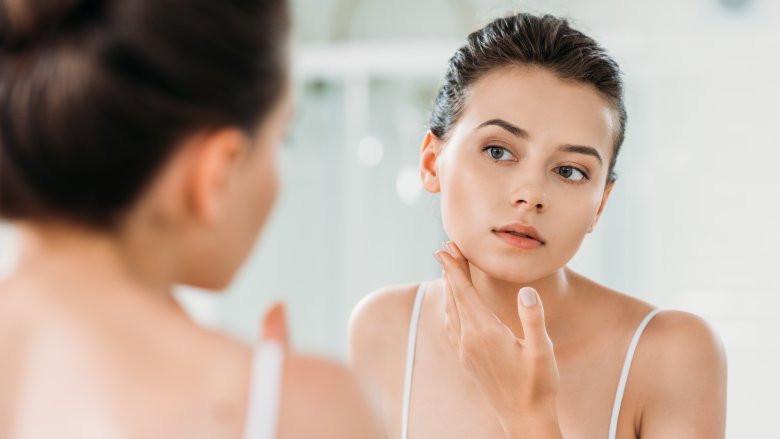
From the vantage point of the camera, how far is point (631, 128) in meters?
2.91

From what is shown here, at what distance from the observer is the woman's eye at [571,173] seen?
0.95 m

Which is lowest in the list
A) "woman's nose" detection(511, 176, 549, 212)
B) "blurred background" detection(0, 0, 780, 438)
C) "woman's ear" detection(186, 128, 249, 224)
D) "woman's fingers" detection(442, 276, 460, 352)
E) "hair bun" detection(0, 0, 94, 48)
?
"woman's ear" detection(186, 128, 249, 224)

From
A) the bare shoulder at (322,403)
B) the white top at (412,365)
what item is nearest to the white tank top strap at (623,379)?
the white top at (412,365)

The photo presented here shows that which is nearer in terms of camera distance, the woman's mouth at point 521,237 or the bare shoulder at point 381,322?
the woman's mouth at point 521,237

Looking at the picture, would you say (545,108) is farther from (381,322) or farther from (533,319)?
(381,322)

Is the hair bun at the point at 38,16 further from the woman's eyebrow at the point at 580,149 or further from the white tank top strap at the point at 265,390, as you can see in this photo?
the woman's eyebrow at the point at 580,149

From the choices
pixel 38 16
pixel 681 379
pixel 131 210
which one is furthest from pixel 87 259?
pixel 681 379

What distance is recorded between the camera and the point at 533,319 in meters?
0.88

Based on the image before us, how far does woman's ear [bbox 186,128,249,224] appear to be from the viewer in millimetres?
521

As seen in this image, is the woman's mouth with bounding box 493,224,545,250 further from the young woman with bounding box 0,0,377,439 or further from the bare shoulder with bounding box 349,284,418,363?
the young woman with bounding box 0,0,377,439

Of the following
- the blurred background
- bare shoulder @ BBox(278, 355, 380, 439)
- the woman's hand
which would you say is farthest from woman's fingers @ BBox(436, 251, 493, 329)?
the blurred background

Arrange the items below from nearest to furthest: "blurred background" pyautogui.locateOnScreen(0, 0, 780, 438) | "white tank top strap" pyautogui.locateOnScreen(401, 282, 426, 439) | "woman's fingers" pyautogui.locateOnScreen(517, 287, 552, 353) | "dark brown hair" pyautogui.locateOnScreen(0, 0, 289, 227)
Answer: "dark brown hair" pyautogui.locateOnScreen(0, 0, 289, 227)
"woman's fingers" pyautogui.locateOnScreen(517, 287, 552, 353)
"white tank top strap" pyautogui.locateOnScreen(401, 282, 426, 439)
"blurred background" pyautogui.locateOnScreen(0, 0, 780, 438)

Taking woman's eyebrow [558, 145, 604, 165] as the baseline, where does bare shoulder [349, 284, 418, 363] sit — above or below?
below

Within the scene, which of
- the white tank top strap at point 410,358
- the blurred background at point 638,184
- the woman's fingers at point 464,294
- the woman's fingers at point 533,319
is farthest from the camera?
the blurred background at point 638,184
